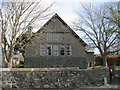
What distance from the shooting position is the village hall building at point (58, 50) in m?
16.7

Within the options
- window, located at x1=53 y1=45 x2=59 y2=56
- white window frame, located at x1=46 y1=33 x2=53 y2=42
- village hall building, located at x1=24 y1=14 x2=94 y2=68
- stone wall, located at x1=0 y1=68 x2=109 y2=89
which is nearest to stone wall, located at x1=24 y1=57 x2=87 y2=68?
village hall building, located at x1=24 y1=14 x2=94 y2=68

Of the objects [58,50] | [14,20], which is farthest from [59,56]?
[14,20]

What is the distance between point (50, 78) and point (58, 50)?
33.1 ft

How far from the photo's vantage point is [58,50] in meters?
17.1

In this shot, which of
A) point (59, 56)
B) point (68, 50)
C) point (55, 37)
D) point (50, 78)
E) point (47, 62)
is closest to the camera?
point (50, 78)

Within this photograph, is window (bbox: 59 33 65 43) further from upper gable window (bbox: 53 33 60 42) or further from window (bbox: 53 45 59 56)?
window (bbox: 53 45 59 56)

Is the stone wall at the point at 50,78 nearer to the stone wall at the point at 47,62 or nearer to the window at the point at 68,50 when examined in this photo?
the stone wall at the point at 47,62

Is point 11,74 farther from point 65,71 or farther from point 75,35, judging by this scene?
point 75,35

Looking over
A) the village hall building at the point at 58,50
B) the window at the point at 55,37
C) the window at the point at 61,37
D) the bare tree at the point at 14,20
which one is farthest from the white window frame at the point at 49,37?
the bare tree at the point at 14,20

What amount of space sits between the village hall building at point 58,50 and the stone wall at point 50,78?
921 cm

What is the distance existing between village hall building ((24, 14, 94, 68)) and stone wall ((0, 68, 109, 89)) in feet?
30.2

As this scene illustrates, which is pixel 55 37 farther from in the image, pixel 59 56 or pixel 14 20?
pixel 14 20

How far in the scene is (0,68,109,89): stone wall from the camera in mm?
6977

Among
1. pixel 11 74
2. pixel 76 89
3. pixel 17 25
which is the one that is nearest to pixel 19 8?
pixel 17 25
